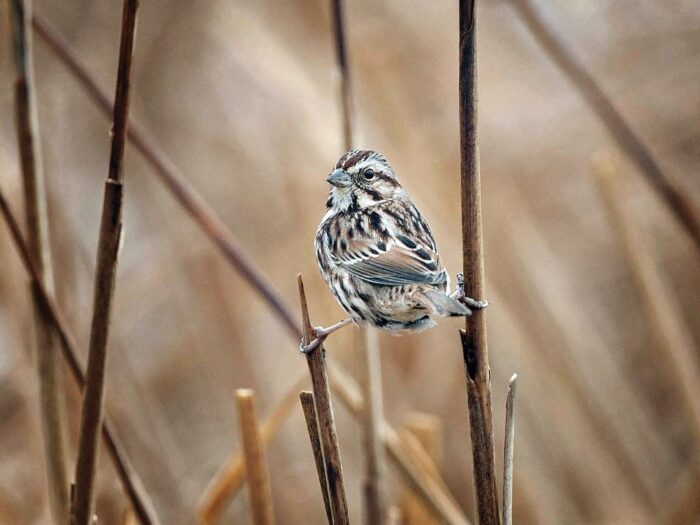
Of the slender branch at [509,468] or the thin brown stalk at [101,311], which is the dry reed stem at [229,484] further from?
the slender branch at [509,468]

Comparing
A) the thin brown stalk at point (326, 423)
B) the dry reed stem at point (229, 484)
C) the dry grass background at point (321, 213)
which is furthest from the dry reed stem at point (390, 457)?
the thin brown stalk at point (326, 423)

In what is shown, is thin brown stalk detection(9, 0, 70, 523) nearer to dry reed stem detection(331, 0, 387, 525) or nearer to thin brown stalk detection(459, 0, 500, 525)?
dry reed stem detection(331, 0, 387, 525)

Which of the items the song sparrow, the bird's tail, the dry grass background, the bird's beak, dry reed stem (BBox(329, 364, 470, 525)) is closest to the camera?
the bird's tail

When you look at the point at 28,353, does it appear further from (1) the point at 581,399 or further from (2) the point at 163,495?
(1) the point at 581,399

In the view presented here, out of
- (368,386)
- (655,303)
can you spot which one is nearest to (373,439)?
(368,386)

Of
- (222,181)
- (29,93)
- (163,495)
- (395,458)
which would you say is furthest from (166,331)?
(29,93)

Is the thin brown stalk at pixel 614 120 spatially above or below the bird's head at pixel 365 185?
above

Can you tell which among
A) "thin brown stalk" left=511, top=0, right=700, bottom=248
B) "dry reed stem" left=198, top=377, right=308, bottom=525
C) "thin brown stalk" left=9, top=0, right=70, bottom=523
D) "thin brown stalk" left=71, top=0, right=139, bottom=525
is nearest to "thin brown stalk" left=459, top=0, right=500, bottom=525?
"thin brown stalk" left=71, top=0, right=139, bottom=525
